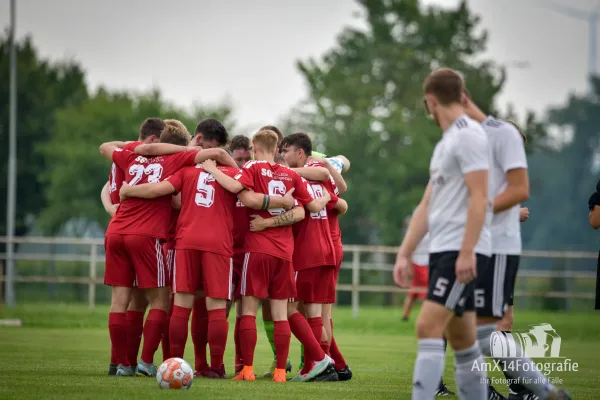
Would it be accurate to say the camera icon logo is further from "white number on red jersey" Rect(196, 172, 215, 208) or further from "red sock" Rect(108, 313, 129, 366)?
"red sock" Rect(108, 313, 129, 366)

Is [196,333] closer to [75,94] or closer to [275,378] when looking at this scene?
[275,378]

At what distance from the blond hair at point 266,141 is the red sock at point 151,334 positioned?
184 centimetres

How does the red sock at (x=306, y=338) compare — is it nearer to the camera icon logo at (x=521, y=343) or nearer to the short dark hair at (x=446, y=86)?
the camera icon logo at (x=521, y=343)

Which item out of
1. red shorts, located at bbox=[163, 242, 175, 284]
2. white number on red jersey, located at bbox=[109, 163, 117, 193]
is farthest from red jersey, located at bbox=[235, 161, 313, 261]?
white number on red jersey, located at bbox=[109, 163, 117, 193]

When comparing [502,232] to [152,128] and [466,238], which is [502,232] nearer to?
[466,238]

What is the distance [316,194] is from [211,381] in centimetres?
213

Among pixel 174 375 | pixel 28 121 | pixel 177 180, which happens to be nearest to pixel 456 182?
pixel 174 375

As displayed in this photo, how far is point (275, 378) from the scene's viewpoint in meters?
9.55

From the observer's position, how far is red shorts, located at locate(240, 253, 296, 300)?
31.3 feet

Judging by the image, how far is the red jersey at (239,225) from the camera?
386 inches

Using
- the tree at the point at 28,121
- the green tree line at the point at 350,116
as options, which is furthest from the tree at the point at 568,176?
the tree at the point at 28,121

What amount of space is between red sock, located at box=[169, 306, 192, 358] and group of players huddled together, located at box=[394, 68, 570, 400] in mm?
2958

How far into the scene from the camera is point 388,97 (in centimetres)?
4831

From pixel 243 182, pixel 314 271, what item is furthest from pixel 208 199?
pixel 314 271
